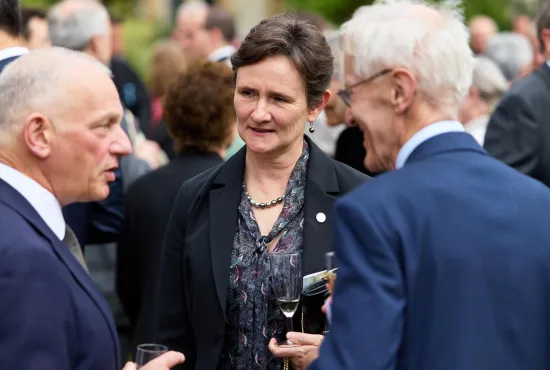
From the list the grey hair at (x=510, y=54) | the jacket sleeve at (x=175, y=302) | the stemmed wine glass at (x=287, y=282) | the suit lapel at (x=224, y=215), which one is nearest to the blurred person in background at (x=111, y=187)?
the jacket sleeve at (x=175, y=302)

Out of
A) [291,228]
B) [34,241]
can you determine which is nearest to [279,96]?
[291,228]

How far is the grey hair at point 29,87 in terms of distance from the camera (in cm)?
280

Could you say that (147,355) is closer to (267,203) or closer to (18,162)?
(18,162)

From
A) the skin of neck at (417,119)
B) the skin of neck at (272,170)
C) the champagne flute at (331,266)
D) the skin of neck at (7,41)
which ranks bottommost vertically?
the champagne flute at (331,266)

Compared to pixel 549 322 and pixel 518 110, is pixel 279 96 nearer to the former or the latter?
pixel 549 322

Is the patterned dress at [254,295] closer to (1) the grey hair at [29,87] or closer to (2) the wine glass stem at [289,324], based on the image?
(2) the wine glass stem at [289,324]

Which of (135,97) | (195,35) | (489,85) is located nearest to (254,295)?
(489,85)

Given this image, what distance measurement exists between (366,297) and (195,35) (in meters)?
7.93

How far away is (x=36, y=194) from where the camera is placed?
110 inches

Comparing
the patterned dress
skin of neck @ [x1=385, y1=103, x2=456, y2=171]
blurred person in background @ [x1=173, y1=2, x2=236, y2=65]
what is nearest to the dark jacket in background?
blurred person in background @ [x1=173, y1=2, x2=236, y2=65]

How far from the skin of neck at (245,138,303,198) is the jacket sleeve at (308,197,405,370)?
1306mm

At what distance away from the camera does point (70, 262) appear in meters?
2.75

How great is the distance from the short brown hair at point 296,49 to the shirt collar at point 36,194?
1170mm

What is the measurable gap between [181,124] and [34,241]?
8.09 feet
